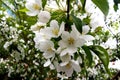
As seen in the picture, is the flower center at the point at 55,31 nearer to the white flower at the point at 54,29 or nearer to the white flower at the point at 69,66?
the white flower at the point at 54,29

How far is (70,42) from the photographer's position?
110 cm

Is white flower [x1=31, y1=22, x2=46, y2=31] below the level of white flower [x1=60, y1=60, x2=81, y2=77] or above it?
above

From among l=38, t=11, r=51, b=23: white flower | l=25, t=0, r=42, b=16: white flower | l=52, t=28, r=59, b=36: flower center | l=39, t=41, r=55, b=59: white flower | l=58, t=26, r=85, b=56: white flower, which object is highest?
l=25, t=0, r=42, b=16: white flower

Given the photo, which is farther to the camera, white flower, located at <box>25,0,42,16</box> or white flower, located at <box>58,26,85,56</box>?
white flower, located at <box>25,0,42,16</box>

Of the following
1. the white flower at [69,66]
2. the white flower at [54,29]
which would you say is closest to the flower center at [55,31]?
the white flower at [54,29]

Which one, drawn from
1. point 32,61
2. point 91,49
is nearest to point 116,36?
point 32,61

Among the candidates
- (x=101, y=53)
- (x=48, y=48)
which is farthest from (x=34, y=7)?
(x=101, y=53)

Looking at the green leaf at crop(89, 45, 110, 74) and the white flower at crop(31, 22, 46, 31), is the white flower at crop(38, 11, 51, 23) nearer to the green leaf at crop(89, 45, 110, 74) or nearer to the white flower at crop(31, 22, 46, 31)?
the white flower at crop(31, 22, 46, 31)

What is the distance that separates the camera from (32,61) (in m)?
3.54

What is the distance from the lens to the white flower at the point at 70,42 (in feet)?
3.54

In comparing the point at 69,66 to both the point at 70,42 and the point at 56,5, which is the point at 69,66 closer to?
the point at 70,42

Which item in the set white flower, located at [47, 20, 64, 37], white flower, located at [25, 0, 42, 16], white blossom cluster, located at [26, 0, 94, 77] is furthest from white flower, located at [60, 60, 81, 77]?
white flower, located at [25, 0, 42, 16]

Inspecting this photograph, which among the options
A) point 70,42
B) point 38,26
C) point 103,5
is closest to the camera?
point 103,5

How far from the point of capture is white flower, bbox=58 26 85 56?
108 cm
